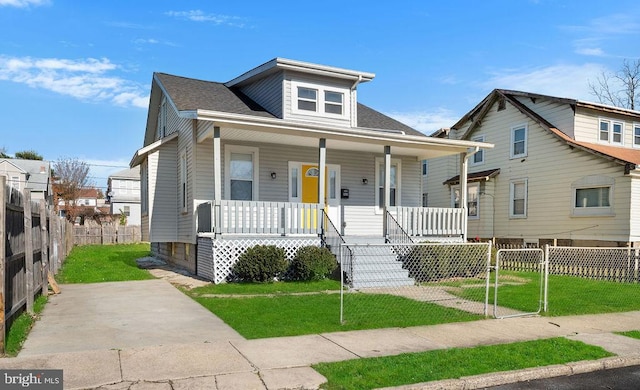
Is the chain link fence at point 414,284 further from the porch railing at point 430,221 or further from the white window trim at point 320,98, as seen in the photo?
the white window trim at point 320,98

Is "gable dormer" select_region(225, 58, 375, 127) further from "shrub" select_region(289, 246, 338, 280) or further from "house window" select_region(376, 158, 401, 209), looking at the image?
"shrub" select_region(289, 246, 338, 280)

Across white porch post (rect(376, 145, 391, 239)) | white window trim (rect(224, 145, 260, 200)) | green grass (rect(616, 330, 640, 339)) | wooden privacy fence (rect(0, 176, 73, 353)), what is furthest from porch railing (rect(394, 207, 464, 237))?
wooden privacy fence (rect(0, 176, 73, 353))

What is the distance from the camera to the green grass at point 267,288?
10126 mm

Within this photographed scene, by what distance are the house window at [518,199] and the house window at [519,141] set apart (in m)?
1.27

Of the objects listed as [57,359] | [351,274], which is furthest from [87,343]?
[351,274]

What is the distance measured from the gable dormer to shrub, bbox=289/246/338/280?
4675 millimetres

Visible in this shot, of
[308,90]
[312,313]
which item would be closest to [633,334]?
[312,313]

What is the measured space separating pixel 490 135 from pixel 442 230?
1056 centimetres

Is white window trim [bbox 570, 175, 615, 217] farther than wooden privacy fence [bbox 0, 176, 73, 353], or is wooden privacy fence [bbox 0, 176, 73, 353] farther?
white window trim [bbox 570, 175, 615, 217]

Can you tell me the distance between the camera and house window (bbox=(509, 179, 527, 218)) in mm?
21097

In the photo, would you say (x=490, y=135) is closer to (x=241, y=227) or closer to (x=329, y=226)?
(x=329, y=226)

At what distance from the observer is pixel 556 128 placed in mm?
20109

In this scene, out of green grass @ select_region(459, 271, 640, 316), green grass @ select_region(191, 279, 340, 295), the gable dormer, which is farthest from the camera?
the gable dormer

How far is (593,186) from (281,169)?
40.0 feet
